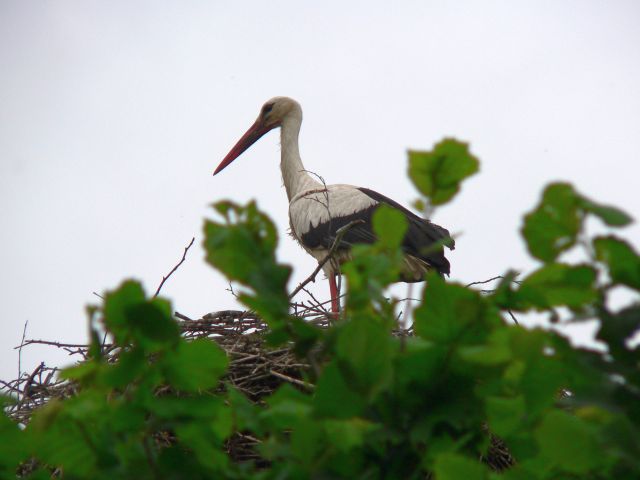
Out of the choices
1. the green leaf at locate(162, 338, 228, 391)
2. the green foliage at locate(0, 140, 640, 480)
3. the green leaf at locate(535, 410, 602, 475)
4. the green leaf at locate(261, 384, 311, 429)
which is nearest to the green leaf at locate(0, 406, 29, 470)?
the green foliage at locate(0, 140, 640, 480)

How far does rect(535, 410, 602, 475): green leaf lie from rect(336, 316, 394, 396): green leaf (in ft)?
0.66

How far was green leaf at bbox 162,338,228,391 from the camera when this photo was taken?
3.98 ft

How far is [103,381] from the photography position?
46.6 inches

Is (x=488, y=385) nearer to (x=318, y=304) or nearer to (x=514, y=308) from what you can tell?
(x=514, y=308)

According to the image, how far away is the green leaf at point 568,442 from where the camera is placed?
1.04 meters

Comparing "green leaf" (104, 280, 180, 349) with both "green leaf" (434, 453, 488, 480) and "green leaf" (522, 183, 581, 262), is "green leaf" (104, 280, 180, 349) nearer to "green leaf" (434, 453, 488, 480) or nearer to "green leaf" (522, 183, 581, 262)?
"green leaf" (434, 453, 488, 480)

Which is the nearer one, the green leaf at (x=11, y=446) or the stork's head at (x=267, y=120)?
the green leaf at (x=11, y=446)

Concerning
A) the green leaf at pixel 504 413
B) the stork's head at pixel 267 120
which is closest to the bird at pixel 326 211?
the stork's head at pixel 267 120

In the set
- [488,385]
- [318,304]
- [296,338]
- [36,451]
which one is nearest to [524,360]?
[488,385]

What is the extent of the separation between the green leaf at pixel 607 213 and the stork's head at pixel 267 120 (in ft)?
21.7

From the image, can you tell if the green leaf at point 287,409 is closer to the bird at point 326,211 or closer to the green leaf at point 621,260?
the green leaf at point 621,260

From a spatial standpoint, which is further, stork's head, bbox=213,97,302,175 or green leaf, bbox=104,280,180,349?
stork's head, bbox=213,97,302,175

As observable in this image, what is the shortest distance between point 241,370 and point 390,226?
98.3 inches

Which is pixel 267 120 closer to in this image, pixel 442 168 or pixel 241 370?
pixel 241 370
